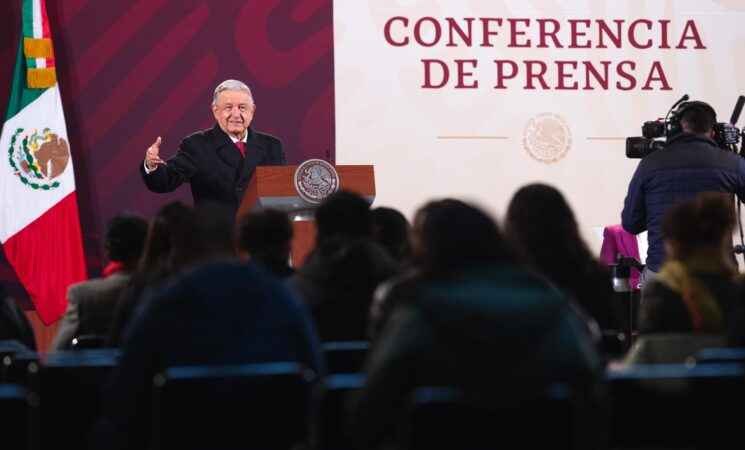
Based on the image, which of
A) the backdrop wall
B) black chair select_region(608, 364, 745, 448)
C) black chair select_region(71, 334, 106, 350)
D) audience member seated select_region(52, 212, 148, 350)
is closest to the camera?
black chair select_region(608, 364, 745, 448)

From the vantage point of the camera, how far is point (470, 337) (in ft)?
6.64

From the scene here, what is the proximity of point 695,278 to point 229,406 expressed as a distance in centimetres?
131

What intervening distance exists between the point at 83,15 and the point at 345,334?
5.31 m

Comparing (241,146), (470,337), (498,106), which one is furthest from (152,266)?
(498,106)

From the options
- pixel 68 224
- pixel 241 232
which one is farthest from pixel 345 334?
pixel 68 224

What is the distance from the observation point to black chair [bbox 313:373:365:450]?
7.53 feet


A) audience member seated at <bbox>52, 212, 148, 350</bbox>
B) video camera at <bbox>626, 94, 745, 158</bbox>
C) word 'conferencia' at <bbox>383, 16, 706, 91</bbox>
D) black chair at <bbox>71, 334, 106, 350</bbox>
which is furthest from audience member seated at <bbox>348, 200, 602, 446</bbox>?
word 'conferencia' at <bbox>383, 16, 706, 91</bbox>

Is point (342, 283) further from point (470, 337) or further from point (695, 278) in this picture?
point (470, 337)

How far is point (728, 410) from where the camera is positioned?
2309 mm

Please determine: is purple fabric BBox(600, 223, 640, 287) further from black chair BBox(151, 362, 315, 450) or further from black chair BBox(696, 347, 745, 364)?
black chair BBox(151, 362, 315, 450)

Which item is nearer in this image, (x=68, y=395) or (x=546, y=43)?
(x=68, y=395)

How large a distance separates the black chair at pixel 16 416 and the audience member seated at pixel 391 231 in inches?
75.8

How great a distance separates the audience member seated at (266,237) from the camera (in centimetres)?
323

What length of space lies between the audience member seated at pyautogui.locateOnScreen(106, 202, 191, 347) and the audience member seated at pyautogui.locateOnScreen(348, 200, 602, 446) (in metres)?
1.22
